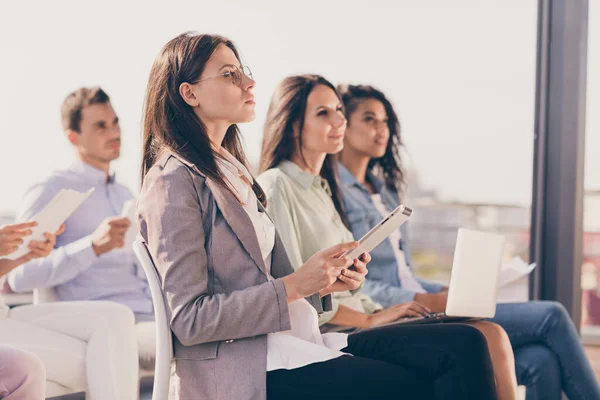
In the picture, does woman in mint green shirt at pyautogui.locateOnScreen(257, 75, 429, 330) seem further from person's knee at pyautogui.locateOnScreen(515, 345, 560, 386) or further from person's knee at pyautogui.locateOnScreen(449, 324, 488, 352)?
person's knee at pyautogui.locateOnScreen(449, 324, 488, 352)

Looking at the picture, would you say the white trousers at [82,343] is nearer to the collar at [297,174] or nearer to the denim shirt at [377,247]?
the collar at [297,174]

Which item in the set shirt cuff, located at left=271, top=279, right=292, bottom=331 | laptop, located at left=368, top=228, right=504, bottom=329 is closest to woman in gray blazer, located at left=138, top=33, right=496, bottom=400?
shirt cuff, located at left=271, top=279, right=292, bottom=331

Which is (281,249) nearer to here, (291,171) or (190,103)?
(190,103)

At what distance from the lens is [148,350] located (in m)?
2.35

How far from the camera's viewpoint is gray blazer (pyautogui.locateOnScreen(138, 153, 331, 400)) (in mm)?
1364

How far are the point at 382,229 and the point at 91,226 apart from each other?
5.10ft

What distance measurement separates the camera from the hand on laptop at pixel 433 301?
2418mm

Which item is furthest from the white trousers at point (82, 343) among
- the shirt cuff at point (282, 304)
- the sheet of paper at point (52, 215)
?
the shirt cuff at point (282, 304)

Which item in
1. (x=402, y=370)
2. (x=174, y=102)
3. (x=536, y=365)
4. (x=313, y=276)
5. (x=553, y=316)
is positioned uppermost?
(x=174, y=102)

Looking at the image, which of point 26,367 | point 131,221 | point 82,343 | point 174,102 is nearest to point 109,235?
point 131,221

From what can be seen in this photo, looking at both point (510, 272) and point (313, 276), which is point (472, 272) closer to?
point (510, 272)

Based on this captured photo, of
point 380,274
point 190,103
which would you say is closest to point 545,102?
point 380,274

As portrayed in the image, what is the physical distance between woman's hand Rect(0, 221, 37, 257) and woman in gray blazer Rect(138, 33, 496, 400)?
56 centimetres

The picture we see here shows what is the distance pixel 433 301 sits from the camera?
242 cm
